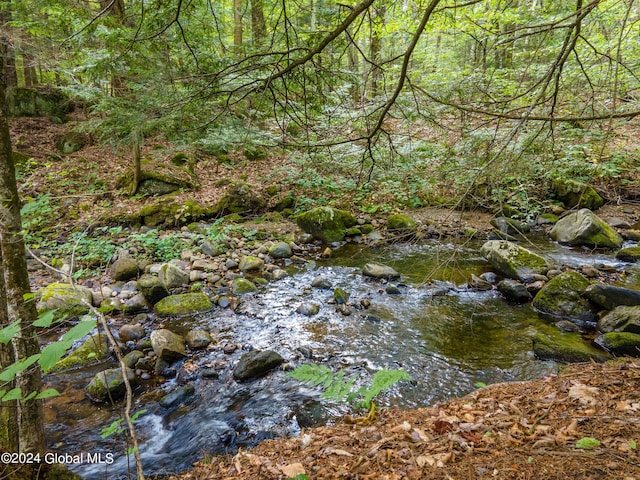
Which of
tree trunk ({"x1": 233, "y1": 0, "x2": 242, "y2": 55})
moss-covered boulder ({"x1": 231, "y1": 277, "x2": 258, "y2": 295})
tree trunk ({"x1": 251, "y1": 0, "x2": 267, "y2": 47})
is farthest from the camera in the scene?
moss-covered boulder ({"x1": 231, "y1": 277, "x2": 258, "y2": 295})

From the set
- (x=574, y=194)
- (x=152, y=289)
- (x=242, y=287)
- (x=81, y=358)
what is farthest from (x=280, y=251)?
(x=574, y=194)

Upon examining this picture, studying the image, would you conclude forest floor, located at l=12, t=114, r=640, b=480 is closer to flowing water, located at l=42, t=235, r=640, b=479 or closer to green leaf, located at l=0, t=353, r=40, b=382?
flowing water, located at l=42, t=235, r=640, b=479

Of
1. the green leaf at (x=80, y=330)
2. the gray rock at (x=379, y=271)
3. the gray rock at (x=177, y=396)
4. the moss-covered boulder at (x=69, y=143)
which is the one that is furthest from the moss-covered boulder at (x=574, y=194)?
the moss-covered boulder at (x=69, y=143)

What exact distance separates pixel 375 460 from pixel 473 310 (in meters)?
4.31

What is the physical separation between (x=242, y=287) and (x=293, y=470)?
4.63 m

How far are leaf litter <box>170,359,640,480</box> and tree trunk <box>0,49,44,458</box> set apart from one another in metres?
1.20

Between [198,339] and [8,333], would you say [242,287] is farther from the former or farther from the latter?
[8,333]

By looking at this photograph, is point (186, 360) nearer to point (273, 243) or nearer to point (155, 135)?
point (273, 243)

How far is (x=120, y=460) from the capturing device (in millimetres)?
3219

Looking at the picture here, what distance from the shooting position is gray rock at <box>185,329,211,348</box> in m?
4.95

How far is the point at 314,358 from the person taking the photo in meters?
4.66

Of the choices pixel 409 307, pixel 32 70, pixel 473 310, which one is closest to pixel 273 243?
pixel 409 307

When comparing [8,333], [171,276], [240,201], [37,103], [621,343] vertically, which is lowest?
[621,343]

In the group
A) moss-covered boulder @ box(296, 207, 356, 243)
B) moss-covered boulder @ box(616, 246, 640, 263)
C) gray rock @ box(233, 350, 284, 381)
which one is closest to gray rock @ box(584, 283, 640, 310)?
moss-covered boulder @ box(616, 246, 640, 263)
